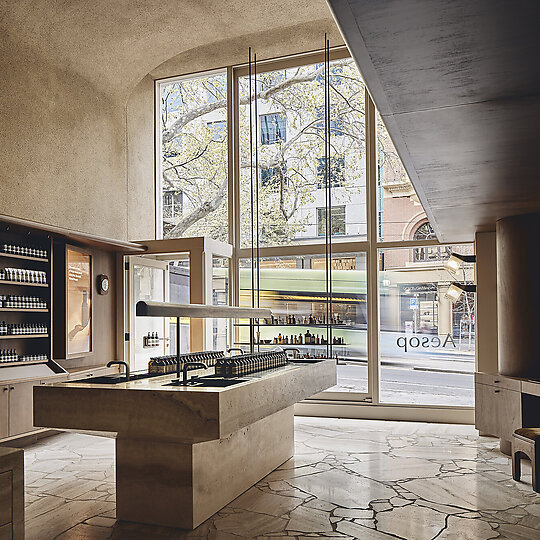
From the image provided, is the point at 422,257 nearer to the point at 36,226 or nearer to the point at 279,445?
the point at 279,445

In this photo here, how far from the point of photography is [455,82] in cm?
269

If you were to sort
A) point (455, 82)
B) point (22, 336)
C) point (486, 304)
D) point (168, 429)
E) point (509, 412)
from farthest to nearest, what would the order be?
point (486, 304)
point (22, 336)
point (509, 412)
point (168, 429)
point (455, 82)

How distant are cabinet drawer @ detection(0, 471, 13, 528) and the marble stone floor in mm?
719

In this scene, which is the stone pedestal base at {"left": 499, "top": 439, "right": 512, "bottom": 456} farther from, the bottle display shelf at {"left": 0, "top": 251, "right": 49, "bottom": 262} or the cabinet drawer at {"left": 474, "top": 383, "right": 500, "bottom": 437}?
the bottle display shelf at {"left": 0, "top": 251, "right": 49, "bottom": 262}

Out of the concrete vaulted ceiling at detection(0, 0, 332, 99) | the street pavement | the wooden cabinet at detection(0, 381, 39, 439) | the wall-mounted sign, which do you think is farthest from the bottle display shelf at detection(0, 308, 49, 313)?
the wall-mounted sign

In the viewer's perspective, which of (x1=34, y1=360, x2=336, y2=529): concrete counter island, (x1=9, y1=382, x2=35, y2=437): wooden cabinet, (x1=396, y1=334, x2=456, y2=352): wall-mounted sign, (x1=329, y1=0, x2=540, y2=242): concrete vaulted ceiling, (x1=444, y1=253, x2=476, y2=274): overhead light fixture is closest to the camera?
(x1=329, y1=0, x2=540, y2=242): concrete vaulted ceiling

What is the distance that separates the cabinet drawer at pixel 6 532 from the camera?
3180 mm

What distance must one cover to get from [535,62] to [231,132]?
6808mm

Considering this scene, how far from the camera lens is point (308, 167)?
28.2 feet

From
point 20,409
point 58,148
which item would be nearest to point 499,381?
point 20,409

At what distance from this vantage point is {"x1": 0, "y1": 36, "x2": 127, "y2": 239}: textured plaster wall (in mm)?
6566

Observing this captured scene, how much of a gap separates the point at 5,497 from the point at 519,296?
16.5 feet

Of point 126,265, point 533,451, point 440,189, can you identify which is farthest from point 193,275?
point 533,451

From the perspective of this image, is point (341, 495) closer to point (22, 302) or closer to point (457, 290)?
point (457, 290)
